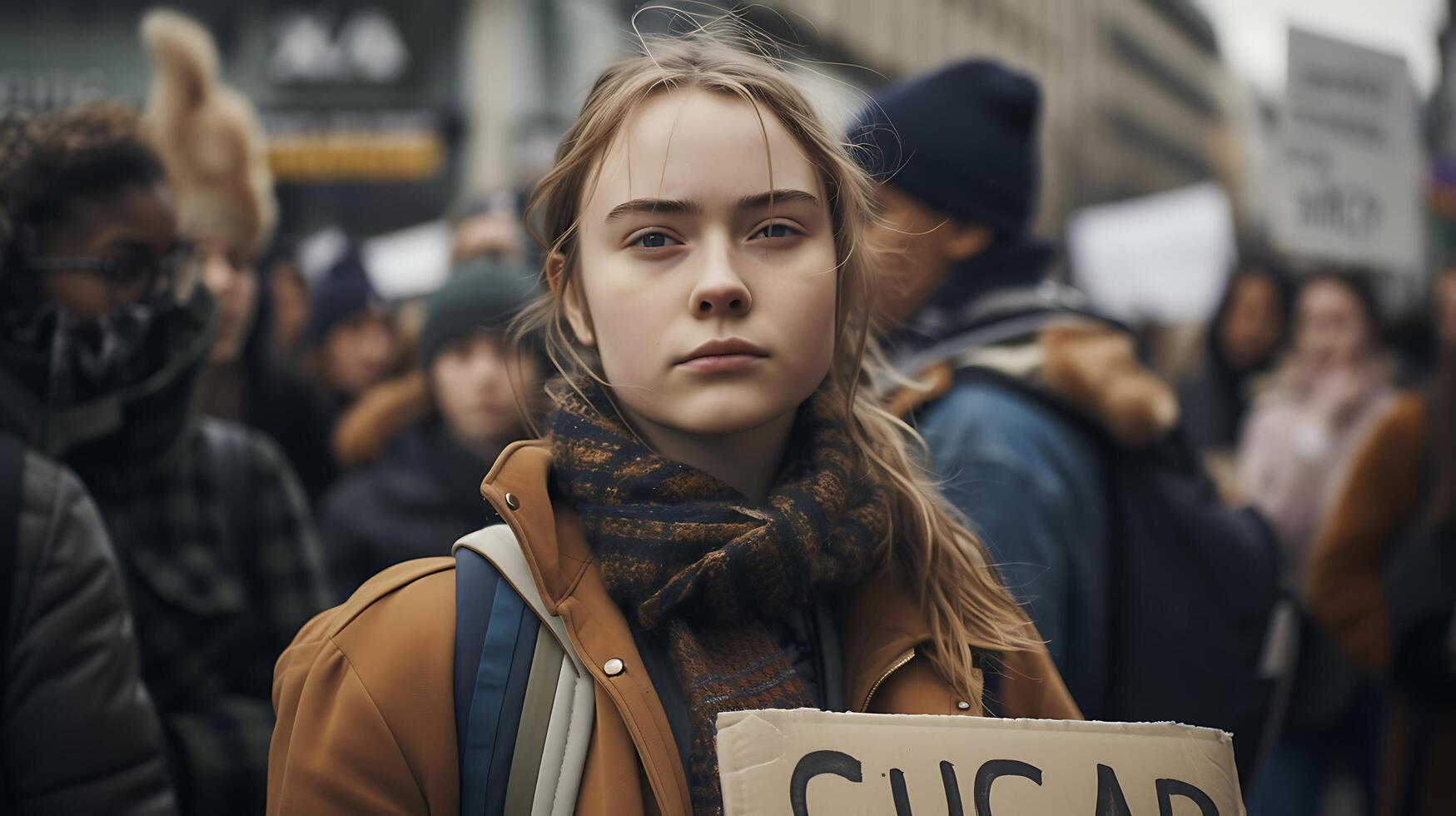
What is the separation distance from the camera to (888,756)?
155cm

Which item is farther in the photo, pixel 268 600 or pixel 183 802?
pixel 268 600

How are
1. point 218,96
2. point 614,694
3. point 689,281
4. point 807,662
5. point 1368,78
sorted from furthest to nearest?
1. point 1368,78
2. point 218,96
3. point 807,662
4. point 689,281
5. point 614,694

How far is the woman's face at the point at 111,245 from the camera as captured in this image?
8.47ft

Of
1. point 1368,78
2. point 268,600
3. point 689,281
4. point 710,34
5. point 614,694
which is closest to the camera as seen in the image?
point 614,694

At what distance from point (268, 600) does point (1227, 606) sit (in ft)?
6.61

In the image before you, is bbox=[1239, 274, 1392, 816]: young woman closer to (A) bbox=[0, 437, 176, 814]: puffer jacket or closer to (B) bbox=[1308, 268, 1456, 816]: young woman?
(B) bbox=[1308, 268, 1456, 816]: young woman

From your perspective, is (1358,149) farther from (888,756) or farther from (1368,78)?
(888,756)

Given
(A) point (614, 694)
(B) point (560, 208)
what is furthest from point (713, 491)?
(B) point (560, 208)

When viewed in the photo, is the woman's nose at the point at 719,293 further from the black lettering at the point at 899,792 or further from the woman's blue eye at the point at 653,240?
the black lettering at the point at 899,792

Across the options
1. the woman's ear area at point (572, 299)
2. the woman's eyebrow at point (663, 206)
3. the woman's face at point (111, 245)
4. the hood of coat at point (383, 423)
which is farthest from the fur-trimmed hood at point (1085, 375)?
the hood of coat at point (383, 423)

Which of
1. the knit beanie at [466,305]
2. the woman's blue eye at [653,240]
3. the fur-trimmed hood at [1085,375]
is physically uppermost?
the woman's blue eye at [653,240]

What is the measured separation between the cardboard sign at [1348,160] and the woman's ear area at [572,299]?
13.7 feet

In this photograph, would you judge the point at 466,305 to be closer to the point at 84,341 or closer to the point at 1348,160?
the point at 84,341

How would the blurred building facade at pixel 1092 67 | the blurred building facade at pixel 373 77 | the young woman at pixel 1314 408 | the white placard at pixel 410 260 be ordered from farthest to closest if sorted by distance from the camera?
1. the blurred building facade at pixel 1092 67
2. the blurred building facade at pixel 373 77
3. the white placard at pixel 410 260
4. the young woman at pixel 1314 408
